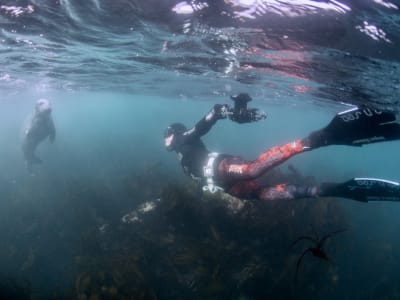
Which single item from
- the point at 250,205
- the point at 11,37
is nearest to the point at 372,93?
the point at 250,205

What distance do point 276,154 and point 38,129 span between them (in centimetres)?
1558

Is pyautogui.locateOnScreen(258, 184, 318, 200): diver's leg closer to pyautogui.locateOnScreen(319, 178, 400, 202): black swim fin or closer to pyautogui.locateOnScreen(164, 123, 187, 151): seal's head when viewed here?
pyautogui.locateOnScreen(319, 178, 400, 202): black swim fin

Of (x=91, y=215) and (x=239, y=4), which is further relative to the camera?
(x=91, y=215)

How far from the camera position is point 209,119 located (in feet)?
27.2

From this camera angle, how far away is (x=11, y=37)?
1107cm

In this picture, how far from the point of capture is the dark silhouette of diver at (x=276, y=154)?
6.44m

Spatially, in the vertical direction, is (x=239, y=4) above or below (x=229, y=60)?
above

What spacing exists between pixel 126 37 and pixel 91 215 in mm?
10423

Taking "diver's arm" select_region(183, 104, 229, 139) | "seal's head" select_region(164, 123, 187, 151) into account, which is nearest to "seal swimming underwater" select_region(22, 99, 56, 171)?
"seal's head" select_region(164, 123, 187, 151)

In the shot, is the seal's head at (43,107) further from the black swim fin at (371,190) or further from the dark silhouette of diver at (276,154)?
the black swim fin at (371,190)

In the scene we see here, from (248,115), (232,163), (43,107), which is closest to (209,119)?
(248,115)

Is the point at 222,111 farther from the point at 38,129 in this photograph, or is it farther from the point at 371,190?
the point at 38,129

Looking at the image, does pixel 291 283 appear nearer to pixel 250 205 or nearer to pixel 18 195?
pixel 250 205

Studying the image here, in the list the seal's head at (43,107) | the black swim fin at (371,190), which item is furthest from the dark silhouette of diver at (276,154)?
the seal's head at (43,107)
